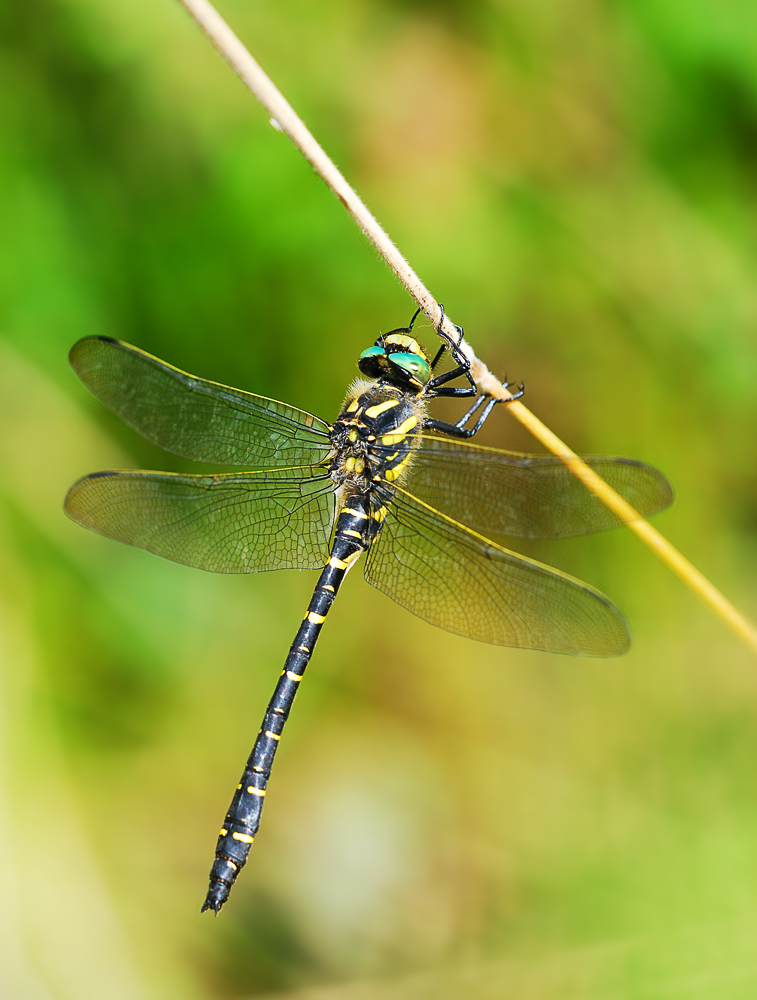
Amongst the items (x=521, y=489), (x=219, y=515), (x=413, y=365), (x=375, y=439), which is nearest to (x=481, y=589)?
(x=521, y=489)

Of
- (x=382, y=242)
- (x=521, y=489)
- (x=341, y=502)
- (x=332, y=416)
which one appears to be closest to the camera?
(x=382, y=242)

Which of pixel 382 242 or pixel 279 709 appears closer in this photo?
pixel 382 242

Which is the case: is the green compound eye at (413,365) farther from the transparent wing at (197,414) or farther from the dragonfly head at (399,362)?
the transparent wing at (197,414)

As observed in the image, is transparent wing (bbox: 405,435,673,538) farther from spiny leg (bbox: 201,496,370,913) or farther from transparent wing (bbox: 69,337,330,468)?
transparent wing (bbox: 69,337,330,468)

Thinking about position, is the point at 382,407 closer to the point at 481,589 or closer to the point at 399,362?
the point at 399,362

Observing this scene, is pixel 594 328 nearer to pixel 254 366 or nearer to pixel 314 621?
pixel 254 366

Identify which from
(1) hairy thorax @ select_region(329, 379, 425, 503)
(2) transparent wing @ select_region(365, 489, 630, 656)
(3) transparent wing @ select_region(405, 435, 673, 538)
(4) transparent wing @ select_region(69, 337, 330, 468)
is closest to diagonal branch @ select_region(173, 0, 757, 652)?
(3) transparent wing @ select_region(405, 435, 673, 538)

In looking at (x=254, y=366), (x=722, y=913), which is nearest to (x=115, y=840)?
(x=254, y=366)
